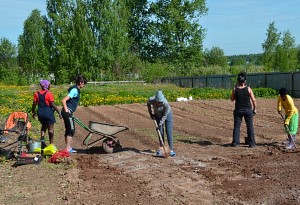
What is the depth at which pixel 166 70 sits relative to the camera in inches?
1934

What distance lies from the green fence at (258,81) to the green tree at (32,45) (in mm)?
21173

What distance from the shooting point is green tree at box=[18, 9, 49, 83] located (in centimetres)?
5472

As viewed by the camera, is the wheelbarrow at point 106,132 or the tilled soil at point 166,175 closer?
the tilled soil at point 166,175

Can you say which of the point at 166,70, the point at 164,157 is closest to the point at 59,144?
the point at 164,157

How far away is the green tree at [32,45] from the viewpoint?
5472 centimetres

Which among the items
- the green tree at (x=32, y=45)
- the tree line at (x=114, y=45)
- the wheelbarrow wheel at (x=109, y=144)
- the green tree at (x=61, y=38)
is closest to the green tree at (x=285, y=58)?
the tree line at (x=114, y=45)

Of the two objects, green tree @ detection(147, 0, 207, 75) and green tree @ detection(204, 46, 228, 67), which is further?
green tree @ detection(204, 46, 228, 67)

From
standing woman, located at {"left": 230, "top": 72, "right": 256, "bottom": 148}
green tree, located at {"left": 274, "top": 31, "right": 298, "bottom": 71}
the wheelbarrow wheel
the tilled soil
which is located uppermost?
green tree, located at {"left": 274, "top": 31, "right": 298, "bottom": 71}

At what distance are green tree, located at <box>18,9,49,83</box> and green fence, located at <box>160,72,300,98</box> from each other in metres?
21.2

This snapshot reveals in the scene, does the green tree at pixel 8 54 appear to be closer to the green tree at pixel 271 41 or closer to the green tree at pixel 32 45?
the green tree at pixel 32 45

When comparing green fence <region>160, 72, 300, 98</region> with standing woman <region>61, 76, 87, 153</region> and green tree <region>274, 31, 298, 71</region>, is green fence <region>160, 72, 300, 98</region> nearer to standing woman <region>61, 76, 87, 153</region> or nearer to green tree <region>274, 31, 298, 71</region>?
green tree <region>274, 31, 298, 71</region>

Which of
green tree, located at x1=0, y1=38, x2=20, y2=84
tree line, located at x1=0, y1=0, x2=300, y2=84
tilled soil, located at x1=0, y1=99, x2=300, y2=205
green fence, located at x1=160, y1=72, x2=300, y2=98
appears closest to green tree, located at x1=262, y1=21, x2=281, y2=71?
tree line, located at x1=0, y1=0, x2=300, y2=84

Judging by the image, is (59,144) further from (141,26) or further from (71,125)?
(141,26)

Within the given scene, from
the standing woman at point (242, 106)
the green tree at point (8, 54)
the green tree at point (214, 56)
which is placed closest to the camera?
the standing woman at point (242, 106)
